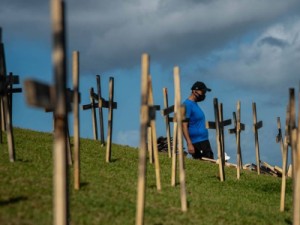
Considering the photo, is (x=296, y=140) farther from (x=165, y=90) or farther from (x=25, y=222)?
(x=165, y=90)

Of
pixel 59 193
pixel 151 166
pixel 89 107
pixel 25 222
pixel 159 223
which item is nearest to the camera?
pixel 59 193

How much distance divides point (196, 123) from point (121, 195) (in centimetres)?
1108

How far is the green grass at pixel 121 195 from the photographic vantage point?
13.2 meters

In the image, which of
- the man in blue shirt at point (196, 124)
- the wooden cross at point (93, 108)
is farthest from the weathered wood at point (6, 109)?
the wooden cross at point (93, 108)

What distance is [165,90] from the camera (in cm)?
2614

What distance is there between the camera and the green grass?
1318cm

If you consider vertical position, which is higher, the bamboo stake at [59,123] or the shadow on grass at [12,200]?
the bamboo stake at [59,123]

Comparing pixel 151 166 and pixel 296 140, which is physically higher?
pixel 296 140

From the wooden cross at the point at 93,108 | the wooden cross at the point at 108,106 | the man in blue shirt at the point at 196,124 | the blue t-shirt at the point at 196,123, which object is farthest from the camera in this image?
the wooden cross at the point at 93,108

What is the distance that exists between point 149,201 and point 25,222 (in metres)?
4.61

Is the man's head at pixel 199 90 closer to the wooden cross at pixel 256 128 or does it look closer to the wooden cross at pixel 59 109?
the wooden cross at pixel 256 128

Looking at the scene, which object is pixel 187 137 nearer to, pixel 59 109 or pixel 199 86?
pixel 199 86

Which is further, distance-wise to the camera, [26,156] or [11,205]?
[26,156]

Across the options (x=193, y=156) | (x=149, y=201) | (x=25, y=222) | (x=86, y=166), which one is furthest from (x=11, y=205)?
(x=193, y=156)
